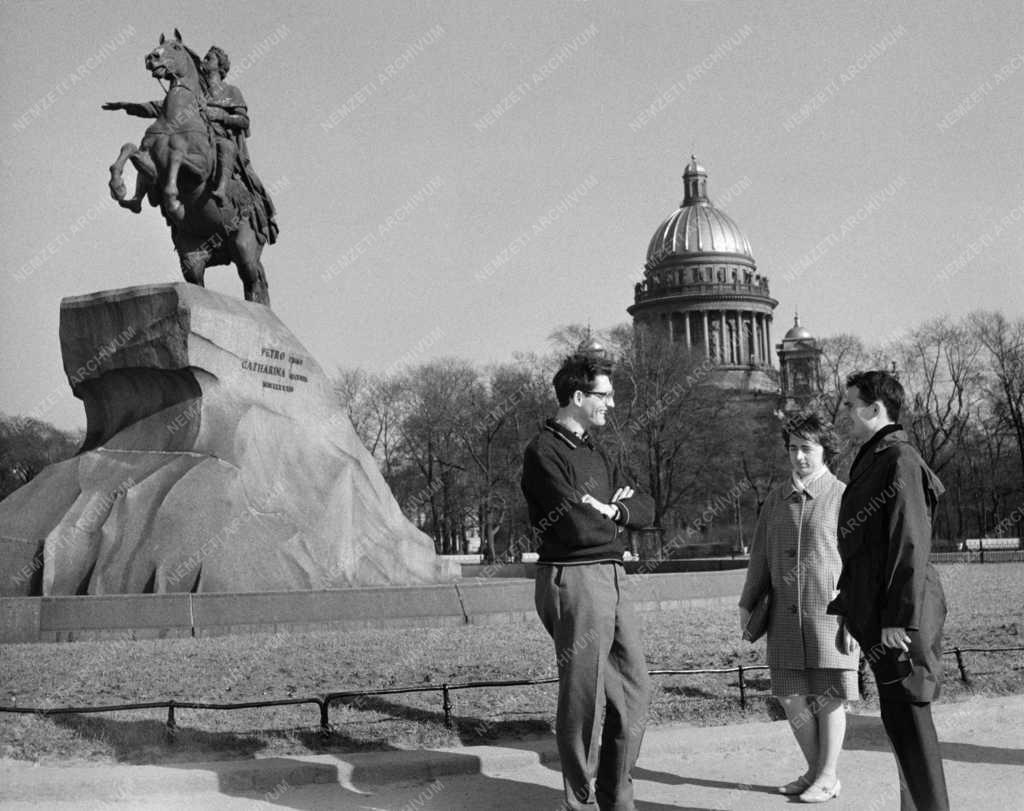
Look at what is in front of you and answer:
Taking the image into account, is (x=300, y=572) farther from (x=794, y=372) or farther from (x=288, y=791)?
(x=794, y=372)

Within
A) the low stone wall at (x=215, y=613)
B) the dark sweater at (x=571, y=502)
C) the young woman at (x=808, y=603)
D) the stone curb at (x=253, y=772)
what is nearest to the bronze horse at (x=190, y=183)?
the low stone wall at (x=215, y=613)

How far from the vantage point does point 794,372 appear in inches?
3007

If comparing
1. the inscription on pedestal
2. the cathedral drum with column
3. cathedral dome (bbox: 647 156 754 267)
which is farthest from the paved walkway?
cathedral dome (bbox: 647 156 754 267)

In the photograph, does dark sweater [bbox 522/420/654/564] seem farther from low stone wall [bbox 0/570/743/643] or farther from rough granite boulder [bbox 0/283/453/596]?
rough granite boulder [bbox 0/283/453/596]

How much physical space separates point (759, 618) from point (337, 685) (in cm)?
368

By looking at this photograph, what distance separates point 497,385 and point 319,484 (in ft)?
129

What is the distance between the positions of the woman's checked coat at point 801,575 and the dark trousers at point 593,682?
1.01m

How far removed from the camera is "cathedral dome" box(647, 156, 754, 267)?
104m

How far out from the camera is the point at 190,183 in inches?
571

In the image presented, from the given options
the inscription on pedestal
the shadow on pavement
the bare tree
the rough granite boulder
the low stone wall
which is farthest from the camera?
the bare tree

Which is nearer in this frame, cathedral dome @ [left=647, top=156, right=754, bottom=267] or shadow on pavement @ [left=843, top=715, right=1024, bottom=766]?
shadow on pavement @ [left=843, top=715, right=1024, bottom=766]

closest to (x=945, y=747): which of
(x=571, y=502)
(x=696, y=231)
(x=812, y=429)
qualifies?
(x=812, y=429)

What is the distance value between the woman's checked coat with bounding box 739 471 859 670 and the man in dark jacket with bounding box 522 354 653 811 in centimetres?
97

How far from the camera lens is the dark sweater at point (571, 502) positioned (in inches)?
191
